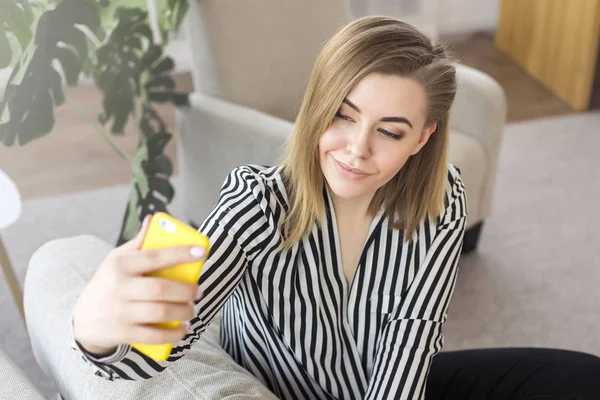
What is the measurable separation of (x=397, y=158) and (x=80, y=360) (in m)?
0.49

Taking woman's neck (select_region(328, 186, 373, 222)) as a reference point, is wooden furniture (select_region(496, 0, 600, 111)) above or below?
below

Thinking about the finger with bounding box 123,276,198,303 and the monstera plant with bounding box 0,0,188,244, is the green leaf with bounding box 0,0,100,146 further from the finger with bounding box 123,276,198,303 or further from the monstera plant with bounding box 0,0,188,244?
the finger with bounding box 123,276,198,303

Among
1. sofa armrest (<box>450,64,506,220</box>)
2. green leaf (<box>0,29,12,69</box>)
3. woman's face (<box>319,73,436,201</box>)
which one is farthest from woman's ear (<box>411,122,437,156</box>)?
sofa armrest (<box>450,64,506,220</box>)

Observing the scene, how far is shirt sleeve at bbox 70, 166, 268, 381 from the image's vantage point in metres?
0.90

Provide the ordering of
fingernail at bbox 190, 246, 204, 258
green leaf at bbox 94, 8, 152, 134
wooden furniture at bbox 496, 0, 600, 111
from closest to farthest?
fingernail at bbox 190, 246, 204, 258
green leaf at bbox 94, 8, 152, 134
wooden furniture at bbox 496, 0, 600, 111

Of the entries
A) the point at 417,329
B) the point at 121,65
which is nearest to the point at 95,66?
the point at 121,65

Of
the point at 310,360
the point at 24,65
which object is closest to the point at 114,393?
the point at 310,360

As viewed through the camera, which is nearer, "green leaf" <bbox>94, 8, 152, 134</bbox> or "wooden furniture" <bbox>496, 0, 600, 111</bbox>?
"green leaf" <bbox>94, 8, 152, 134</bbox>

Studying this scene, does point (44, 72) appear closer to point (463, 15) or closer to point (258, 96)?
point (258, 96)

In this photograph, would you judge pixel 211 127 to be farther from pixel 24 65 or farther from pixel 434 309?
pixel 434 309

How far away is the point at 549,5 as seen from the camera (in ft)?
10.6

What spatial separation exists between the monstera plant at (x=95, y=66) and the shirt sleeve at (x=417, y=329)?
0.93 m

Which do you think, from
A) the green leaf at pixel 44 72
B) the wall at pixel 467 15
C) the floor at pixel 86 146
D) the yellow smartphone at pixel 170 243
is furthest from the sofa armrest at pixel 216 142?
the wall at pixel 467 15

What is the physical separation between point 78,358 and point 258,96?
1260 millimetres
